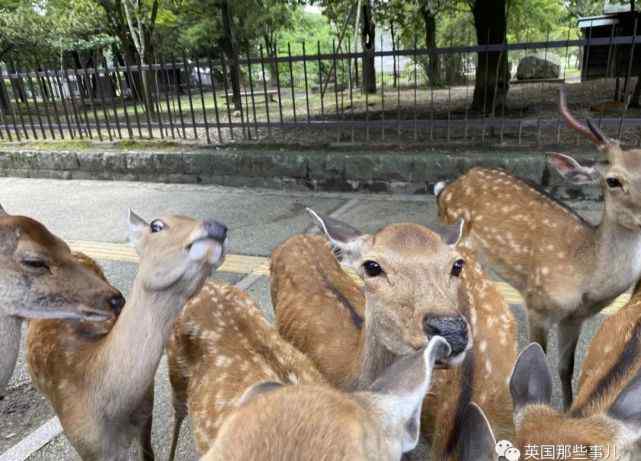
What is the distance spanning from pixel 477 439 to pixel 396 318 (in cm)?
56

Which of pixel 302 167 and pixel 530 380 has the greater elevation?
pixel 530 380

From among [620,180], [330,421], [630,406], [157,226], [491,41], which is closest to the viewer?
[330,421]

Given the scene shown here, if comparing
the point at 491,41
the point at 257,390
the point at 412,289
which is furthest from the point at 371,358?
the point at 491,41

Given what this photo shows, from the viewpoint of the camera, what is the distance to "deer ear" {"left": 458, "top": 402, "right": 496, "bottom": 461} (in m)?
1.40

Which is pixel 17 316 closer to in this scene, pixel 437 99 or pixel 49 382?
pixel 49 382

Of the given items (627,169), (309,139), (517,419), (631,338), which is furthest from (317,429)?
(309,139)

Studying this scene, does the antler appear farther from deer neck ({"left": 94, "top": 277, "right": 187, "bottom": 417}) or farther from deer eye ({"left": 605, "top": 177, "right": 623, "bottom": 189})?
deer neck ({"left": 94, "top": 277, "right": 187, "bottom": 417})

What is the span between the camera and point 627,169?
2.85 m

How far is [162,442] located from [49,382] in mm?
758

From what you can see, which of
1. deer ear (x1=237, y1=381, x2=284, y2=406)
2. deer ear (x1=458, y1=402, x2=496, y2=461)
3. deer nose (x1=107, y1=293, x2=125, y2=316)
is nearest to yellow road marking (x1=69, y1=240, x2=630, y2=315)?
deer nose (x1=107, y1=293, x2=125, y2=316)

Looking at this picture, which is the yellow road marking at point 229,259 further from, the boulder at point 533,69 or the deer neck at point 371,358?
the boulder at point 533,69

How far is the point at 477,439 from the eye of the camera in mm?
1438

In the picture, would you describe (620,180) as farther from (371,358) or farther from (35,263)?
(35,263)

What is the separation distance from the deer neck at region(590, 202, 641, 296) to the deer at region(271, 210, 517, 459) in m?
0.63
